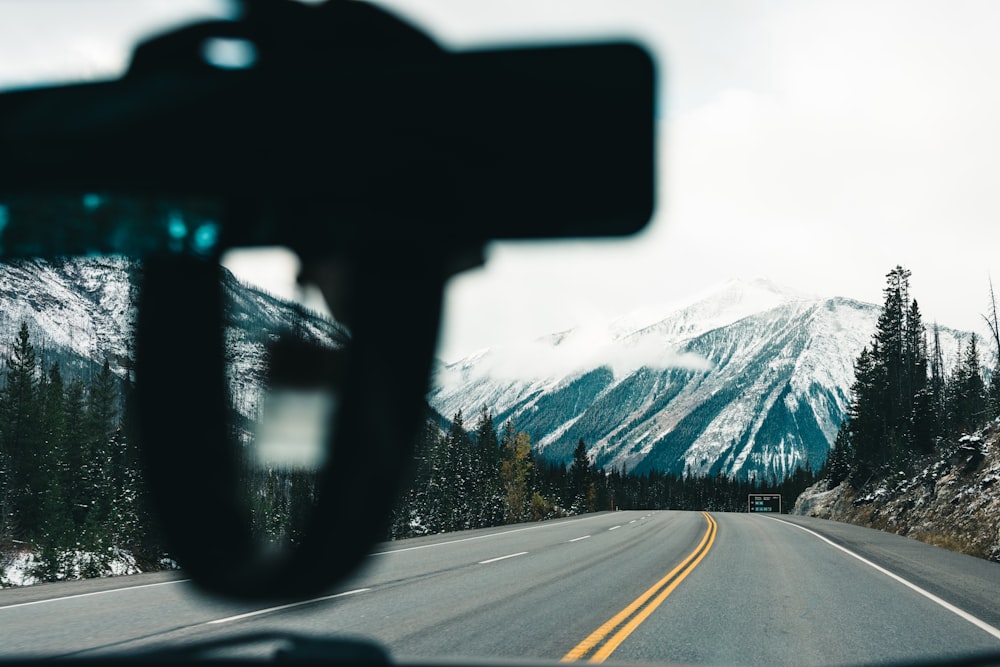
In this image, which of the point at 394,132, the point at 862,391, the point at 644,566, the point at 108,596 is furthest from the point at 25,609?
the point at 862,391

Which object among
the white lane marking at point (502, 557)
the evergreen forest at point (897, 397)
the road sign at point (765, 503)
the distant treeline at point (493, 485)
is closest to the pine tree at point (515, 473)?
the distant treeline at point (493, 485)

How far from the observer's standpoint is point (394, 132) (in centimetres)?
147

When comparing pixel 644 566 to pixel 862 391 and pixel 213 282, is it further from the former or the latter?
pixel 862 391

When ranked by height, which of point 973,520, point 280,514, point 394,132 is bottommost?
point 973,520

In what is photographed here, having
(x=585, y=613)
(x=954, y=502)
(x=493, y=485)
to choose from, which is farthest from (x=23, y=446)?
(x=954, y=502)

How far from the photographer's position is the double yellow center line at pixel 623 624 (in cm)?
679

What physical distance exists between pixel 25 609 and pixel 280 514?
921 centimetres

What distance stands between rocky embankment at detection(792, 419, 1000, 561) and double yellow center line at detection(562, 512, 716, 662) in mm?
12079

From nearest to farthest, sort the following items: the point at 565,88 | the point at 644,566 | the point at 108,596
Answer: the point at 565,88, the point at 108,596, the point at 644,566

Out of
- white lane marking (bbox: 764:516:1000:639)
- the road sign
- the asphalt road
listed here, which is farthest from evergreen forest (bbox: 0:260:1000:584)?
the road sign

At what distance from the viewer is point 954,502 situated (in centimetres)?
2884

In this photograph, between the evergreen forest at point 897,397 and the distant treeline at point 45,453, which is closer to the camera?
the distant treeline at point 45,453

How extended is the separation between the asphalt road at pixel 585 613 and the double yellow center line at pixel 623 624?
0.03 metres

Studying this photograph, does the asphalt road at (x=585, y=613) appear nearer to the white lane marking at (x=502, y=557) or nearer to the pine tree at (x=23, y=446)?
the white lane marking at (x=502, y=557)
